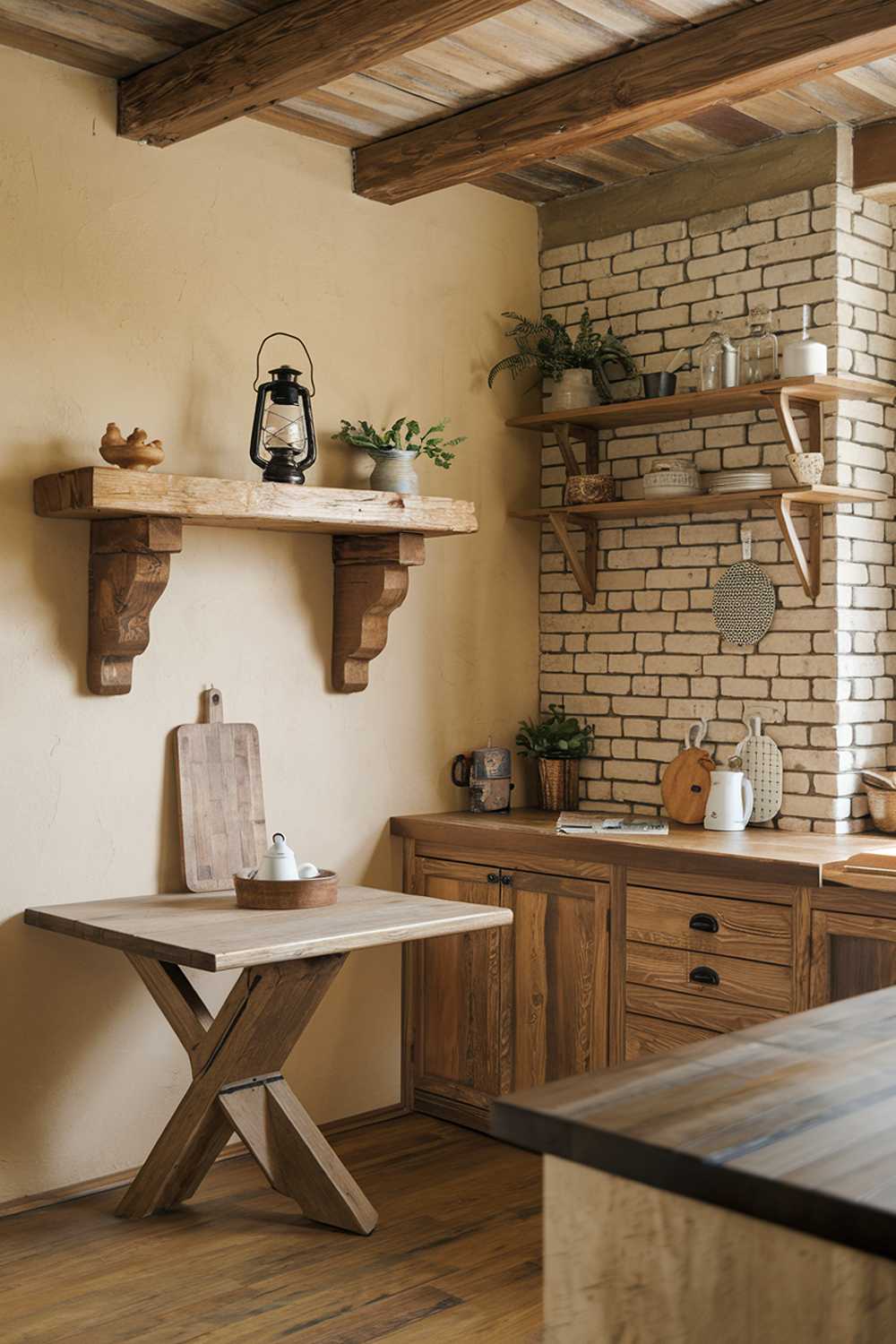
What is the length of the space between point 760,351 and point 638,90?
2.85 feet

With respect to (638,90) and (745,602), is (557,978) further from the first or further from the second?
(638,90)

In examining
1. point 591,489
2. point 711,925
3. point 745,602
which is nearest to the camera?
point 711,925

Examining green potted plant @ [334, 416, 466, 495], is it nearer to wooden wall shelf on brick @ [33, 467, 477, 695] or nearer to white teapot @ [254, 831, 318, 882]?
wooden wall shelf on brick @ [33, 467, 477, 695]

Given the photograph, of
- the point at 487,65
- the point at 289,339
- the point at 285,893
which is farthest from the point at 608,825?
the point at 487,65

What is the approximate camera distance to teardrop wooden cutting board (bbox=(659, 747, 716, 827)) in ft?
13.2

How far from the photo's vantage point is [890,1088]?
1448mm

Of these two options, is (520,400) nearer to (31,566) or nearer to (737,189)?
(737,189)

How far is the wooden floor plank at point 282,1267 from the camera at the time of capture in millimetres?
2795

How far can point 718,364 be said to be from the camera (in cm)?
397

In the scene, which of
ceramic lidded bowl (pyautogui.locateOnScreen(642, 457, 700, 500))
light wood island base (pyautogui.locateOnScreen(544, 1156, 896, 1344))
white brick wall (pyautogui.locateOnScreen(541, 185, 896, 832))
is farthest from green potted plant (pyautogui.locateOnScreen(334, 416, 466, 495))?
light wood island base (pyautogui.locateOnScreen(544, 1156, 896, 1344))

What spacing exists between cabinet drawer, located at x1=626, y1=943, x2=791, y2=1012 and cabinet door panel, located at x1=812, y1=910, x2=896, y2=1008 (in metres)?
0.10

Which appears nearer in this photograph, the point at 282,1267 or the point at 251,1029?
the point at 282,1267

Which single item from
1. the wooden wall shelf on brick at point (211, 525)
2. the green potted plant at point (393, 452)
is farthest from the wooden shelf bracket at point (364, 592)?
the green potted plant at point (393, 452)

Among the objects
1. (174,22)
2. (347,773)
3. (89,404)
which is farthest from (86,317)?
(347,773)
